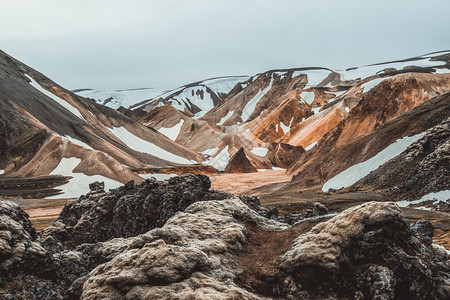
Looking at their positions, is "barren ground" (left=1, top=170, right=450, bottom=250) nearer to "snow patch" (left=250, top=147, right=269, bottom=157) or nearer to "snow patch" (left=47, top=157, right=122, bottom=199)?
"snow patch" (left=47, top=157, right=122, bottom=199)

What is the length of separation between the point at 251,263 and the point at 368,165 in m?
44.7

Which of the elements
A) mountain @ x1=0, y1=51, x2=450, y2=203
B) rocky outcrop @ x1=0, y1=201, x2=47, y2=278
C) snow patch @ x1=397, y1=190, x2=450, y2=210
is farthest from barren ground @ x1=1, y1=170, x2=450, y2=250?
rocky outcrop @ x1=0, y1=201, x2=47, y2=278

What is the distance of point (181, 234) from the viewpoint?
1153cm

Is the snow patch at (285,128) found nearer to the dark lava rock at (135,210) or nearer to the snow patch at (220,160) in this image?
the snow patch at (220,160)

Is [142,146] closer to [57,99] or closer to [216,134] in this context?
[57,99]

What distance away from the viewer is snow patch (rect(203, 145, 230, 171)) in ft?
470

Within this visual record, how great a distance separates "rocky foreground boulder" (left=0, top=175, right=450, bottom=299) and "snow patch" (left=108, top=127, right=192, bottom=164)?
124589 millimetres

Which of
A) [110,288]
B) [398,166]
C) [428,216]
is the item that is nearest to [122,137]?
[398,166]

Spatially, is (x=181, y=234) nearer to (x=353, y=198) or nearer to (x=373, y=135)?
(x=353, y=198)

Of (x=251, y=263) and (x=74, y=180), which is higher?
(x=251, y=263)

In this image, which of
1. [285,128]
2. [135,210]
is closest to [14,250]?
[135,210]

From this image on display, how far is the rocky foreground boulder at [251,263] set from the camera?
9.14m

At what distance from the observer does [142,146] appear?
471 feet

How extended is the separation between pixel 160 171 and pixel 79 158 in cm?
2332
